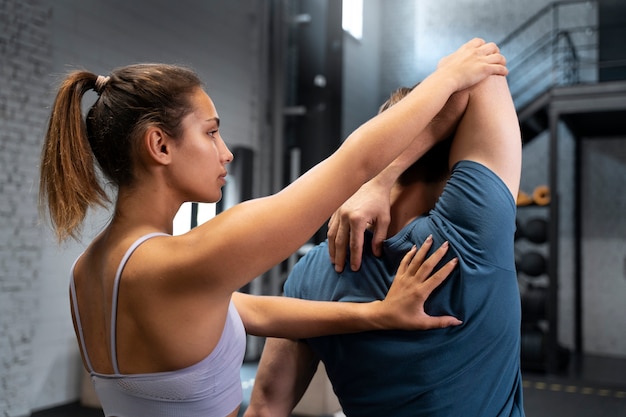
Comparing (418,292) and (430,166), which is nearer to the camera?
(418,292)

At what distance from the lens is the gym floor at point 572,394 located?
467 cm

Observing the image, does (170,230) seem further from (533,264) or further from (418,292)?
(533,264)

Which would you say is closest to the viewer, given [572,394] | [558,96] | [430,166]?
[430,166]

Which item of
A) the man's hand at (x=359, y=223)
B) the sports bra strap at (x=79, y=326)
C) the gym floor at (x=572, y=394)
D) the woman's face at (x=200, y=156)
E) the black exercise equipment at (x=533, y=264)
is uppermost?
the woman's face at (x=200, y=156)

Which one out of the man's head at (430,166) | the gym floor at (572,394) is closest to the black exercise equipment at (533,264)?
the gym floor at (572,394)

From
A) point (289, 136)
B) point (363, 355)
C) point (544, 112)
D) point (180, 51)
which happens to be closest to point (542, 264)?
point (544, 112)

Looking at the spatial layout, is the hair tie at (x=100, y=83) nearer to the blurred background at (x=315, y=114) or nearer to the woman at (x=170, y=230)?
the woman at (x=170, y=230)

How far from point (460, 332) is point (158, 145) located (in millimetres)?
587

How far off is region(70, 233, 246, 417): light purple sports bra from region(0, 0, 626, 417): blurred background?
2.55 metres

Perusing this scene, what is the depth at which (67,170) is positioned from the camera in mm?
1047

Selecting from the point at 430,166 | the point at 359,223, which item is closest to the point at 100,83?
the point at 359,223

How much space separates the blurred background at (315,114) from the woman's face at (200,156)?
250 centimetres

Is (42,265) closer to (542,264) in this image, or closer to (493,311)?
(493,311)

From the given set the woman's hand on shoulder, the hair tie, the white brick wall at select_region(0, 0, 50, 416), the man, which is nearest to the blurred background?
the white brick wall at select_region(0, 0, 50, 416)
